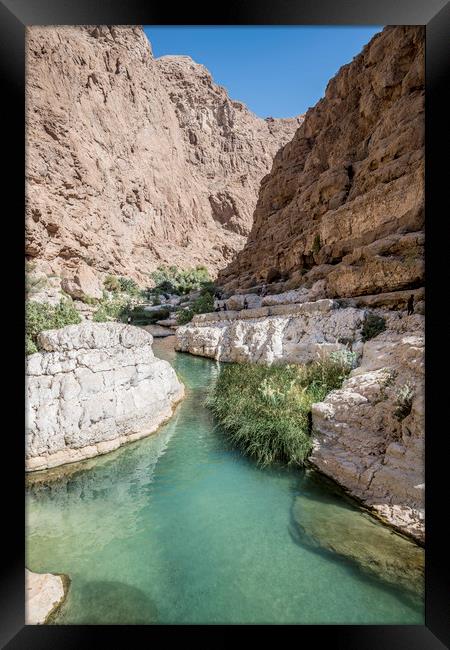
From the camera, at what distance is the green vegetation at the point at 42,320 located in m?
4.70

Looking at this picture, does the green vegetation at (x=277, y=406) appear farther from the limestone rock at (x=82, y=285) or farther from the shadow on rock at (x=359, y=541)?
the limestone rock at (x=82, y=285)

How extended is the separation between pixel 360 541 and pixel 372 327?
15.5 ft

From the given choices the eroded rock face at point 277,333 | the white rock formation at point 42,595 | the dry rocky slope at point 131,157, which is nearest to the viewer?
the white rock formation at point 42,595

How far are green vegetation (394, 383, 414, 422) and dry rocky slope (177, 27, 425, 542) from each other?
16mm

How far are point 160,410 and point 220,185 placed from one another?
4520 centimetres

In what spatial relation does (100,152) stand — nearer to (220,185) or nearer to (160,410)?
(220,185)

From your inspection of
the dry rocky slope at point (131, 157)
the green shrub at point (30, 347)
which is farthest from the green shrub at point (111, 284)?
the green shrub at point (30, 347)

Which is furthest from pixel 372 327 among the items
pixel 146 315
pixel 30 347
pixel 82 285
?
pixel 82 285

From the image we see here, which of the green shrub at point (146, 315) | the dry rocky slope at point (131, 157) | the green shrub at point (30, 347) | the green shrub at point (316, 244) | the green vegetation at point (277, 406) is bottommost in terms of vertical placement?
the green vegetation at point (277, 406)

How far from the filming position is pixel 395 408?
142 inches

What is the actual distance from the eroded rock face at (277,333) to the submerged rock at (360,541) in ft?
11.8

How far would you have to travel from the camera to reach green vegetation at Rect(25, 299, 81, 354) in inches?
185

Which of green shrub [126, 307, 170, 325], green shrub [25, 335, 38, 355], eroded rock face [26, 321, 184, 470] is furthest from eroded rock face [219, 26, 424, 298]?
green shrub [25, 335, 38, 355]

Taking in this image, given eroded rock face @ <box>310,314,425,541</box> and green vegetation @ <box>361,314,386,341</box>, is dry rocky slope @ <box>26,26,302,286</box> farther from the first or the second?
eroded rock face @ <box>310,314,425,541</box>
